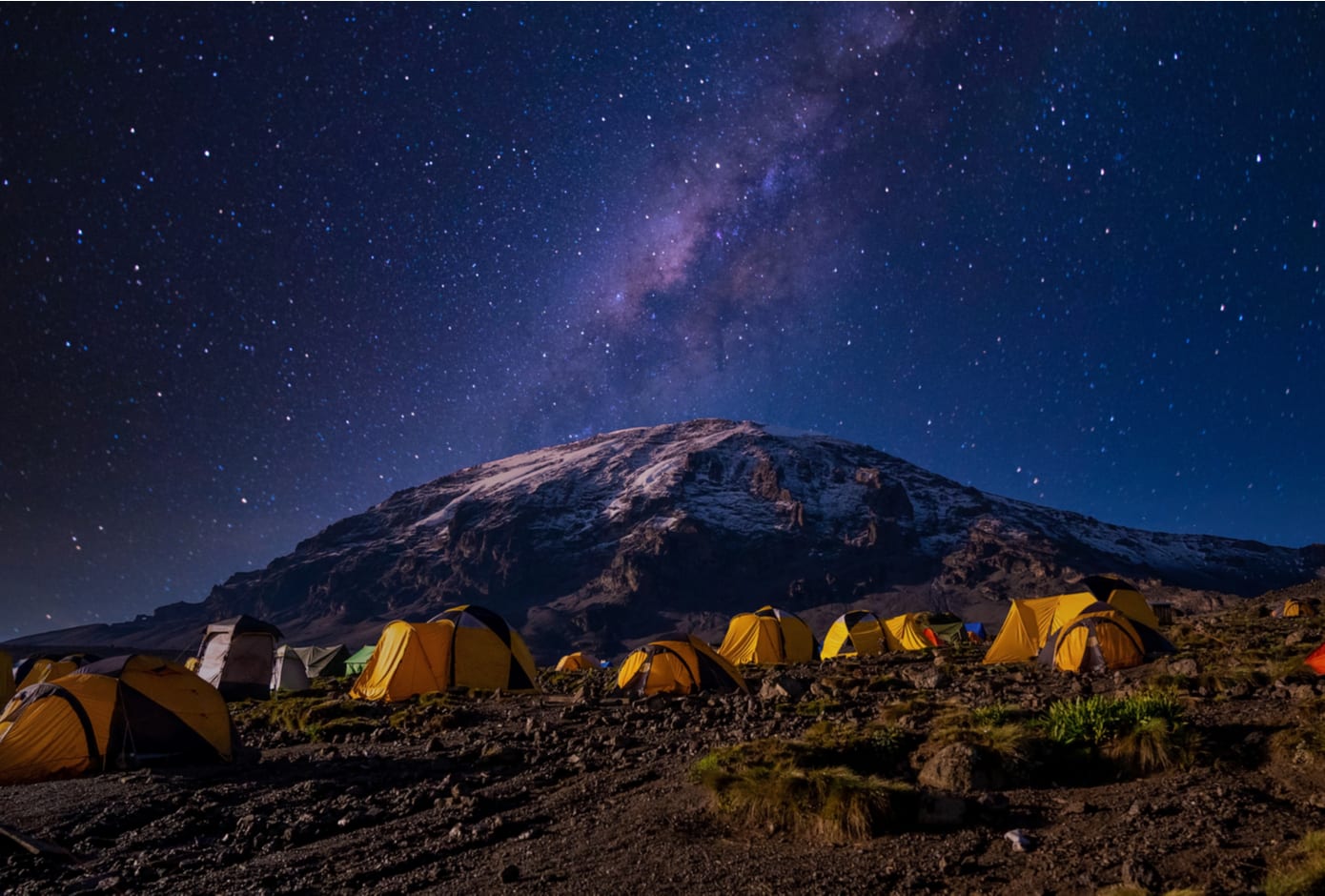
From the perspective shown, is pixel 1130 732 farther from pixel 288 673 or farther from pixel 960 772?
pixel 288 673

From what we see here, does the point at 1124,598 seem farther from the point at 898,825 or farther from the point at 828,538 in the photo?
the point at 828,538

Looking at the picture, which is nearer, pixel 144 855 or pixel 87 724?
pixel 144 855

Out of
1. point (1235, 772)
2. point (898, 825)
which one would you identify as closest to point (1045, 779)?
point (1235, 772)

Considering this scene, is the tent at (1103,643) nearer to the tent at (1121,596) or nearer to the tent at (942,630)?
the tent at (1121,596)

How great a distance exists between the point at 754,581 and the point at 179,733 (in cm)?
17188

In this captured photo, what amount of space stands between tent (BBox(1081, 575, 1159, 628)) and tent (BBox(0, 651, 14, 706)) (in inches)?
1636

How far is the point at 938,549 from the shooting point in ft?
611

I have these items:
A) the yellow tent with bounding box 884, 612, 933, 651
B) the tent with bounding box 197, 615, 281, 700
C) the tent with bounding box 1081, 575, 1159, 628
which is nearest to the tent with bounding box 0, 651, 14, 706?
the tent with bounding box 197, 615, 281, 700

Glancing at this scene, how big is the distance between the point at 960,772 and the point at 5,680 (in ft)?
101

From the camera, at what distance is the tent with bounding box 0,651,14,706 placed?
22.6m

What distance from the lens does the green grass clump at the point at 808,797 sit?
6965mm

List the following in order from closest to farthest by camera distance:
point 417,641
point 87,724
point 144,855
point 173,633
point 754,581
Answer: point 144,855, point 87,724, point 417,641, point 754,581, point 173,633

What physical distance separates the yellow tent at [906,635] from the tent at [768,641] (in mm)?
5265

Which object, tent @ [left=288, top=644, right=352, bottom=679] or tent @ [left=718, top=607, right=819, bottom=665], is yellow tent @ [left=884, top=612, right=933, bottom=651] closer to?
tent @ [left=718, top=607, right=819, bottom=665]
